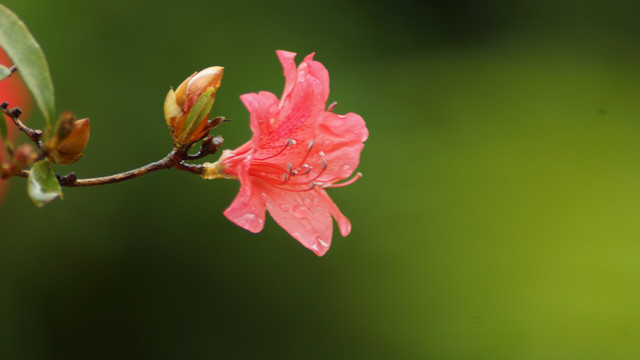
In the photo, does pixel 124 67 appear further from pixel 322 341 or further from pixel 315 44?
pixel 322 341

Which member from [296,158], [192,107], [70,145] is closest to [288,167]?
[296,158]

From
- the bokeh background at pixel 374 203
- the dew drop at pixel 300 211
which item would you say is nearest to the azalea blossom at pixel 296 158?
the dew drop at pixel 300 211

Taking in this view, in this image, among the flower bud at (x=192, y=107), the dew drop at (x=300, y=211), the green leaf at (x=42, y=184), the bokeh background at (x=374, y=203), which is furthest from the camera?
the bokeh background at (x=374, y=203)

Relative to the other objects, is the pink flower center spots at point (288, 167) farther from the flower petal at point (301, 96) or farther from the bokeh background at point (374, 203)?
the bokeh background at point (374, 203)

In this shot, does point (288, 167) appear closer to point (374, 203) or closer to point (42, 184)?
point (42, 184)

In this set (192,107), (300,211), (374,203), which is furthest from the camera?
(374,203)

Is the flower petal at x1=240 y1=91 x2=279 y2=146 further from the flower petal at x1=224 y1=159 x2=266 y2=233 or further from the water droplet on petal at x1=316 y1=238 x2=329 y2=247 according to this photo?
the water droplet on petal at x1=316 y1=238 x2=329 y2=247
